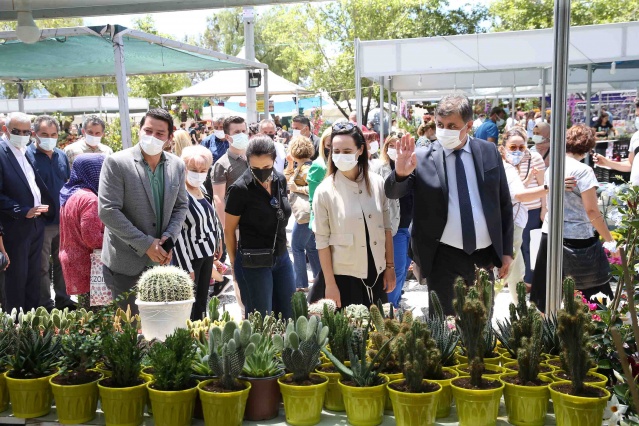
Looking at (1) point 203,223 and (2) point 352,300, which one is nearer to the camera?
(2) point 352,300

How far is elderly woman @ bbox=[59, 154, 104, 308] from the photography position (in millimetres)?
5188

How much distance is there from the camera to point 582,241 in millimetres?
5227

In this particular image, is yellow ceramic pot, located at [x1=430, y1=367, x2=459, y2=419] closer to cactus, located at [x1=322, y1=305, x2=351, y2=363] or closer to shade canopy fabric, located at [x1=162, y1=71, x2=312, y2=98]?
cactus, located at [x1=322, y1=305, x2=351, y2=363]

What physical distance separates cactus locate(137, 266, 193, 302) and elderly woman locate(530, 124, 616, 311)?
2.75 meters

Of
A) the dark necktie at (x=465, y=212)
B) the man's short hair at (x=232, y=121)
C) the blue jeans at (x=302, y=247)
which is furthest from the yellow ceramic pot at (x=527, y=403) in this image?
the man's short hair at (x=232, y=121)

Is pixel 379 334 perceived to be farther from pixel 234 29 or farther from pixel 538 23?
pixel 234 29

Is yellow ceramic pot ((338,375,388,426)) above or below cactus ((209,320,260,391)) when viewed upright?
below

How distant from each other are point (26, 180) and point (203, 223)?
6.10 ft

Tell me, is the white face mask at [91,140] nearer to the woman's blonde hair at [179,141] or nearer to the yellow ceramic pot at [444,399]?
the woman's blonde hair at [179,141]

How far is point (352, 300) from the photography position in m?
4.21

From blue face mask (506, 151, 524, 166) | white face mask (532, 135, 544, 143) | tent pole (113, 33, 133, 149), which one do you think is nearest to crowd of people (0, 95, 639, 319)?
tent pole (113, 33, 133, 149)

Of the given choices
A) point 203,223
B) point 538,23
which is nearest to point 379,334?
point 203,223

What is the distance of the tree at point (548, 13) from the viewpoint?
26.1 meters

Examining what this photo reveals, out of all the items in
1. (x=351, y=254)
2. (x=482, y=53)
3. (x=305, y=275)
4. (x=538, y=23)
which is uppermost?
(x=538, y=23)
